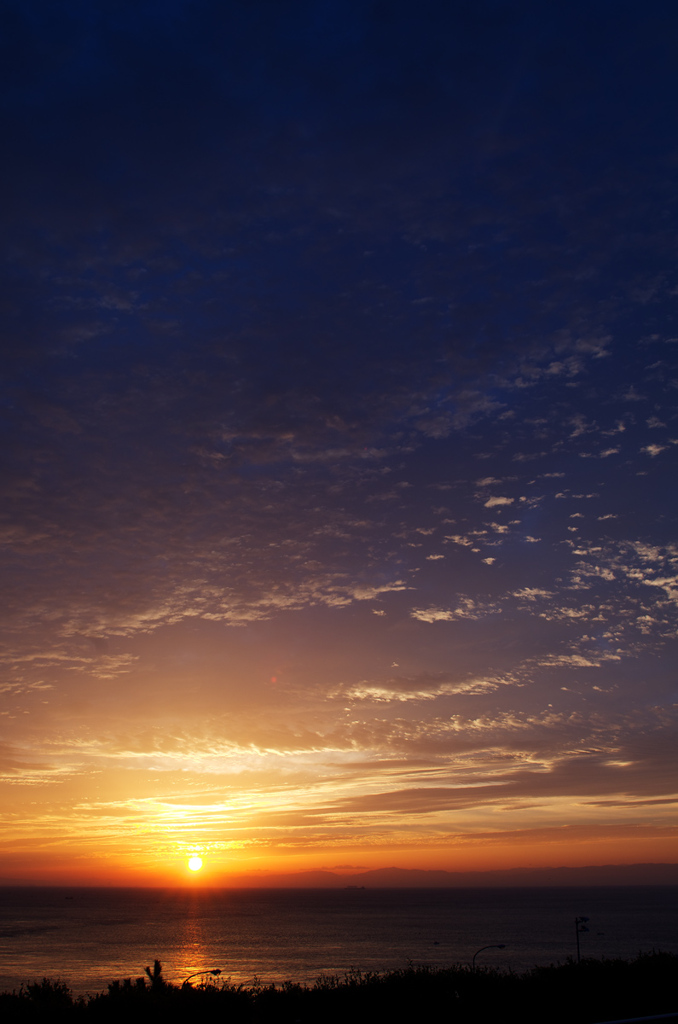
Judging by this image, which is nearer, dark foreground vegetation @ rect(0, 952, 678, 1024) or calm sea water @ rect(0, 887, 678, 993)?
dark foreground vegetation @ rect(0, 952, 678, 1024)

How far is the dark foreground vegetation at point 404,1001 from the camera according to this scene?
25250 mm

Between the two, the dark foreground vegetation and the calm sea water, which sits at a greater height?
the dark foreground vegetation

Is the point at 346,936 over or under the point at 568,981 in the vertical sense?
under

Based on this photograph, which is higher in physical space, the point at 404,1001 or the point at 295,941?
the point at 404,1001

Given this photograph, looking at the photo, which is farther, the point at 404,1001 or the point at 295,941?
the point at 295,941

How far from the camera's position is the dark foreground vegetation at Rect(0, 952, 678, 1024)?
25250 millimetres

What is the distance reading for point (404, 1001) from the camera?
27.2 m

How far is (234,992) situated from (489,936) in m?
125

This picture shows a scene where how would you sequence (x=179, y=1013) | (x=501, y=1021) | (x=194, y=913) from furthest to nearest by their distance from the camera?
1. (x=194, y=913)
2. (x=179, y=1013)
3. (x=501, y=1021)

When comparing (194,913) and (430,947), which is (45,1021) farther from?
(194,913)

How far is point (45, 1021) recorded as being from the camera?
80.7ft

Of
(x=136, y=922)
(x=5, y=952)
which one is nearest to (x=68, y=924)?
(x=136, y=922)

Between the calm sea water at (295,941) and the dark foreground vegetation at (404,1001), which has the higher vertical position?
the dark foreground vegetation at (404,1001)

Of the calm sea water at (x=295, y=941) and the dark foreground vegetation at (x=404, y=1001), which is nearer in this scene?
the dark foreground vegetation at (x=404, y=1001)
